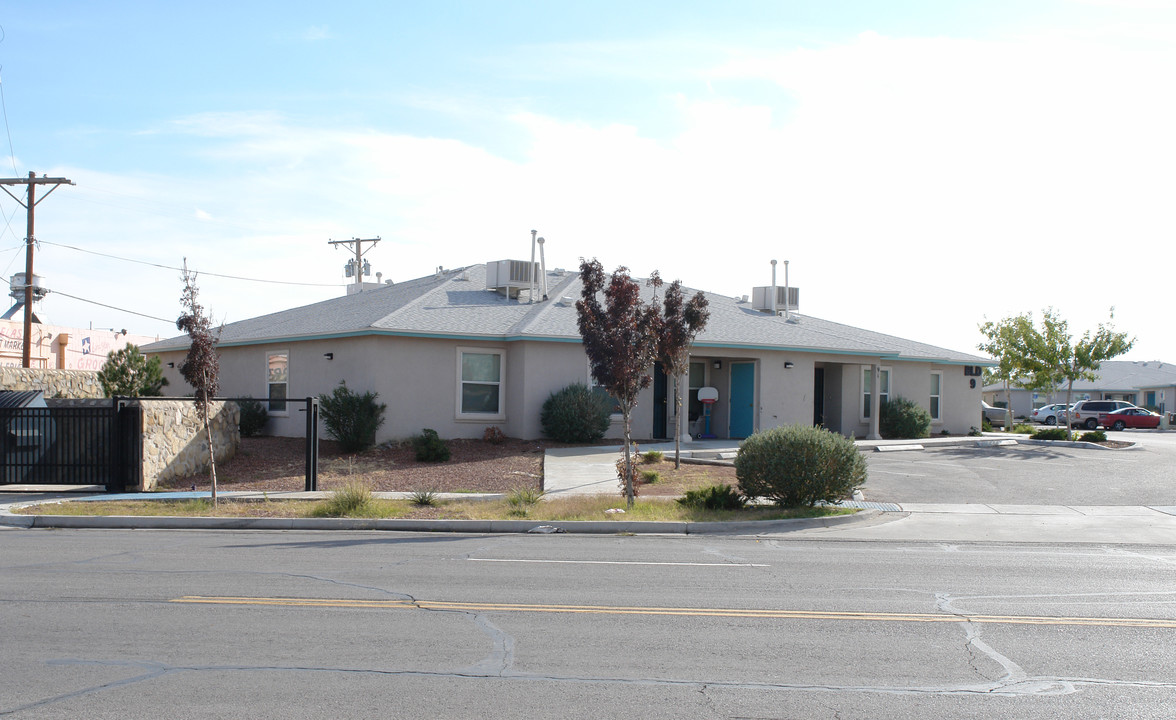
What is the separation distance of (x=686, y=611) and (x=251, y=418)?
62.1ft

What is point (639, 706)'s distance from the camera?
5.31 metres

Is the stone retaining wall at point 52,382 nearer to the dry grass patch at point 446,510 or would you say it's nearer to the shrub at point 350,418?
the shrub at point 350,418

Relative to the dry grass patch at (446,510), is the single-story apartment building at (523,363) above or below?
above

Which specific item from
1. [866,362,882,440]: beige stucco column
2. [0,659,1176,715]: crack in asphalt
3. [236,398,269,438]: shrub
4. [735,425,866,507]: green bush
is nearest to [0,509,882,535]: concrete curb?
[735,425,866,507]: green bush

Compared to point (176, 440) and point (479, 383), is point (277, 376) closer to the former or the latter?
point (479, 383)

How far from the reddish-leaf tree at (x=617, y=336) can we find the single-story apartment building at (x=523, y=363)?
16.3 feet

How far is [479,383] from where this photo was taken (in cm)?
2308

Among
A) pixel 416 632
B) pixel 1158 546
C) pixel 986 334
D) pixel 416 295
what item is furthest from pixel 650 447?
pixel 986 334

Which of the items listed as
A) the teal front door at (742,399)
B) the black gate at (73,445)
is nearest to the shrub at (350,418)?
the black gate at (73,445)

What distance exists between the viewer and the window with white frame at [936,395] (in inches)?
1261

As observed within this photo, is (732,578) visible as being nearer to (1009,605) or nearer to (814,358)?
(1009,605)

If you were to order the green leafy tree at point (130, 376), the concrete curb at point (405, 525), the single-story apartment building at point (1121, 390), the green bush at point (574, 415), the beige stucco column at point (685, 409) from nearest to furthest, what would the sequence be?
the concrete curb at point (405, 525), the green bush at point (574, 415), the green leafy tree at point (130, 376), the beige stucco column at point (685, 409), the single-story apartment building at point (1121, 390)

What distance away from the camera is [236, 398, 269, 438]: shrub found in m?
24.0

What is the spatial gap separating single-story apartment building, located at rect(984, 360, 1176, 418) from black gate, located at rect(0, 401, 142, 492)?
56093mm
